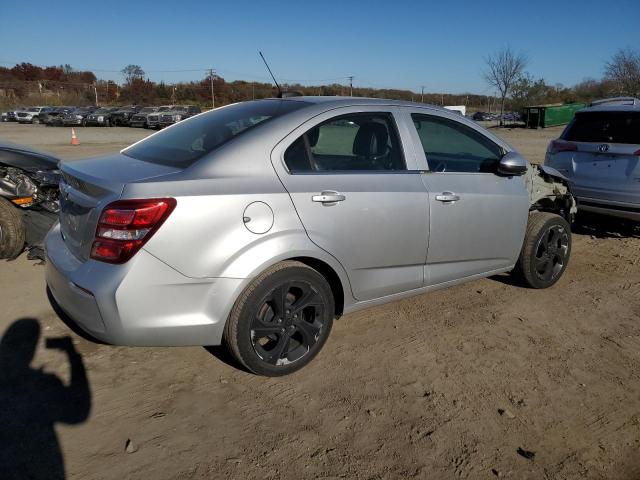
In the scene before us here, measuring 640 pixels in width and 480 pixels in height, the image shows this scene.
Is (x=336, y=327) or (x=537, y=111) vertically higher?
(x=537, y=111)

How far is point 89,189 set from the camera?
2.86 meters

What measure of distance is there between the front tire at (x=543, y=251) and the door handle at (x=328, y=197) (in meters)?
2.18

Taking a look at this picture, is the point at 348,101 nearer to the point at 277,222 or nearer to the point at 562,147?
the point at 277,222

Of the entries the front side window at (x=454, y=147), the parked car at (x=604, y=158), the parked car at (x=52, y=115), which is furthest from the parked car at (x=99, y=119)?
the front side window at (x=454, y=147)

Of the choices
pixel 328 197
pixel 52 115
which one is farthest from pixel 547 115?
pixel 328 197

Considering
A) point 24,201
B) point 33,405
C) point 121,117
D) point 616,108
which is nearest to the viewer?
point 33,405

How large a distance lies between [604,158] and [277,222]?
493cm

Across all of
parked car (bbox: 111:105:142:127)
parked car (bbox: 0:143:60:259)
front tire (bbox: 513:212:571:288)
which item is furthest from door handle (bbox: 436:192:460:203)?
parked car (bbox: 111:105:142:127)

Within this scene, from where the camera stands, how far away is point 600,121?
251 inches

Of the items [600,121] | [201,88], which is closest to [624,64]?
[600,121]

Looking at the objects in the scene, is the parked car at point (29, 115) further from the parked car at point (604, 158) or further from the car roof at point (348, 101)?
the car roof at point (348, 101)

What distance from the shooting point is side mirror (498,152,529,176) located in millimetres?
3949

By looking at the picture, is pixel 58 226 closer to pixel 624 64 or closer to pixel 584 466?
pixel 584 466

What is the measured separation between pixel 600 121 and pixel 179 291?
5814 millimetres
